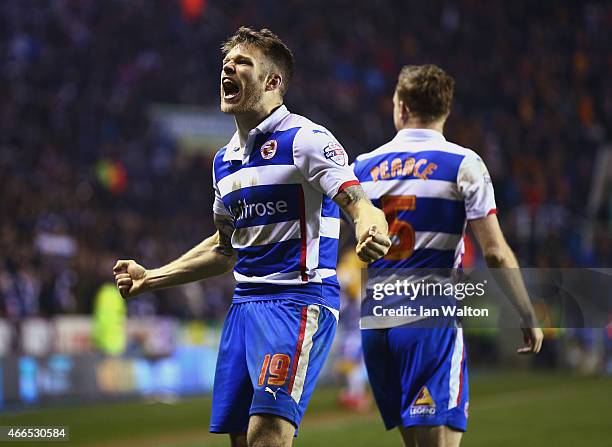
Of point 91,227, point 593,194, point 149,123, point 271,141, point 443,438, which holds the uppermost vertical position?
point 149,123

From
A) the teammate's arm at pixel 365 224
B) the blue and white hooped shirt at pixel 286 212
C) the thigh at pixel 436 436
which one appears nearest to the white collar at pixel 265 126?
the blue and white hooped shirt at pixel 286 212

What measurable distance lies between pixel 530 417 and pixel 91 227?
9035 mm

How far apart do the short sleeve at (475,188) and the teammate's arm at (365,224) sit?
96 cm

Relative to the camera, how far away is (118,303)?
1433 cm

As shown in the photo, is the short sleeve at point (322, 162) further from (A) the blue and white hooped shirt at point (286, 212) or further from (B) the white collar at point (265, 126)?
(B) the white collar at point (265, 126)

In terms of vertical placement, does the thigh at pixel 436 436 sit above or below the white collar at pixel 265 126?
below

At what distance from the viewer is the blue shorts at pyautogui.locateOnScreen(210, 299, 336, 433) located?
384 cm

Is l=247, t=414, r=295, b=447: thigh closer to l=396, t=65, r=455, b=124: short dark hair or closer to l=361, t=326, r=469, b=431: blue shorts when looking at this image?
l=361, t=326, r=469, b=431: blue shorts

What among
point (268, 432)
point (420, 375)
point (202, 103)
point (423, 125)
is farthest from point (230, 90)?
point (202, 103)

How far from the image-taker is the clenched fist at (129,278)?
4.44m

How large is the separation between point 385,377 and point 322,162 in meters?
1.39

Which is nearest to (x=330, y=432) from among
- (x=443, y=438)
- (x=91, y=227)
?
(x=443, y=438)

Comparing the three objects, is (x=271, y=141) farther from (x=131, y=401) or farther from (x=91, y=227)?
(x=91, y=227)

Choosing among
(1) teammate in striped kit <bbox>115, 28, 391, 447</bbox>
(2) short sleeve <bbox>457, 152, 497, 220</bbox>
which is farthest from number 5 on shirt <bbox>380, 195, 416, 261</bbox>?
(1) teammate in striped kit <bbox>115, 28, 391, 447</bbox>
